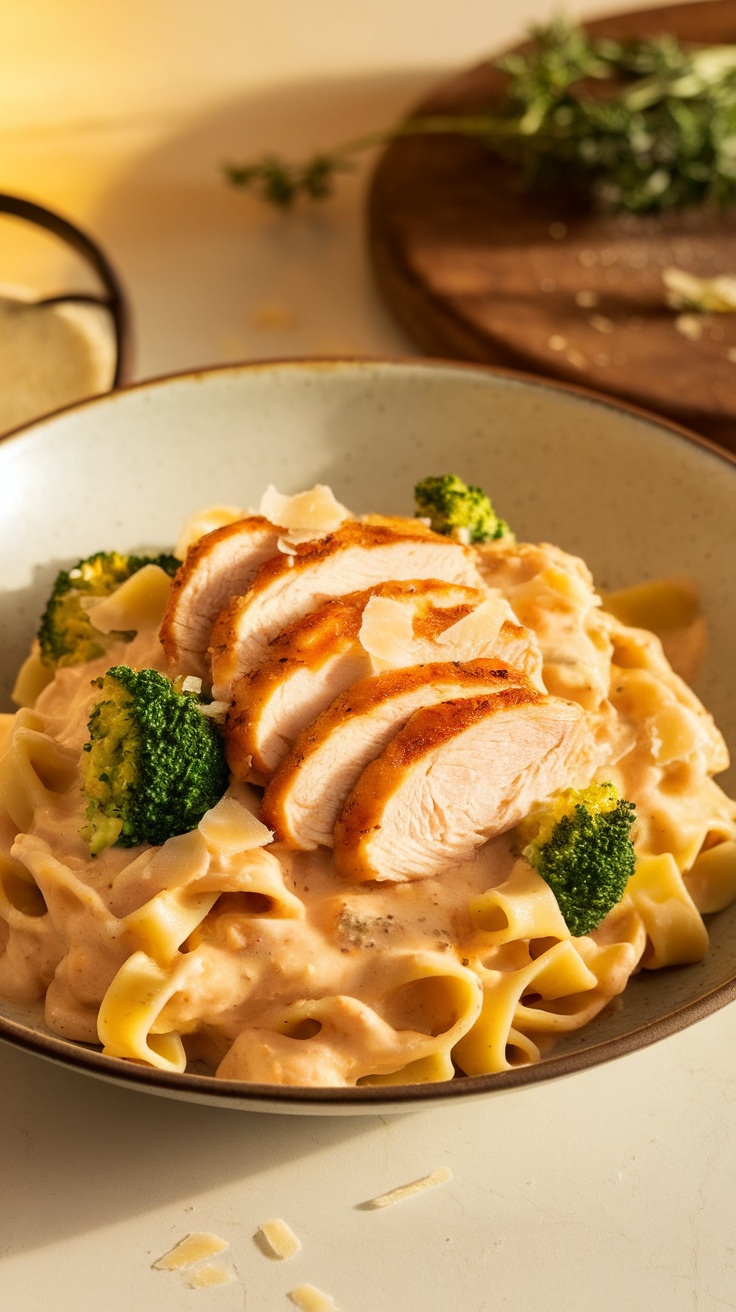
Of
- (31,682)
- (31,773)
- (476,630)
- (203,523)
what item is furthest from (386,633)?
(31,682)

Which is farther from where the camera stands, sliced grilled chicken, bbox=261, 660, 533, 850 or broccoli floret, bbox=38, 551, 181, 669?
broccoli floret, bbox=38, 551, 181, 669

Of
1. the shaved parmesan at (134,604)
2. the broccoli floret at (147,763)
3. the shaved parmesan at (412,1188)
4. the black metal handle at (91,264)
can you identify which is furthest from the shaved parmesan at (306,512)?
the black metal handle at (91,264)

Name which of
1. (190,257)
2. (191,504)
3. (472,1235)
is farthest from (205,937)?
(190,257)

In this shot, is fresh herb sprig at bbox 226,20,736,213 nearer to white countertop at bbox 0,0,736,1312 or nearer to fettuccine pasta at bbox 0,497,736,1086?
fettuccine pasta at bbox 0,497,736,1086

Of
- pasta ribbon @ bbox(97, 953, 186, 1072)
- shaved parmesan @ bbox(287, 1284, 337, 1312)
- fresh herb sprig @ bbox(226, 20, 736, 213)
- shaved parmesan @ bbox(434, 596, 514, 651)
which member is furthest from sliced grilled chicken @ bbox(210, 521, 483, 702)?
fresh herb sprig @ bbox(226, 20, 736, 213)

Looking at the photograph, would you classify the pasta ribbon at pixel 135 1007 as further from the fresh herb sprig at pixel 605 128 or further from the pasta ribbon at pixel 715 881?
the fresh herb sprig at pixel 605 128

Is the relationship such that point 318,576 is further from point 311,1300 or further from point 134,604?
point 311,1300

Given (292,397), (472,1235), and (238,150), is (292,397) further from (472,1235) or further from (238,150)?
(238,150)
